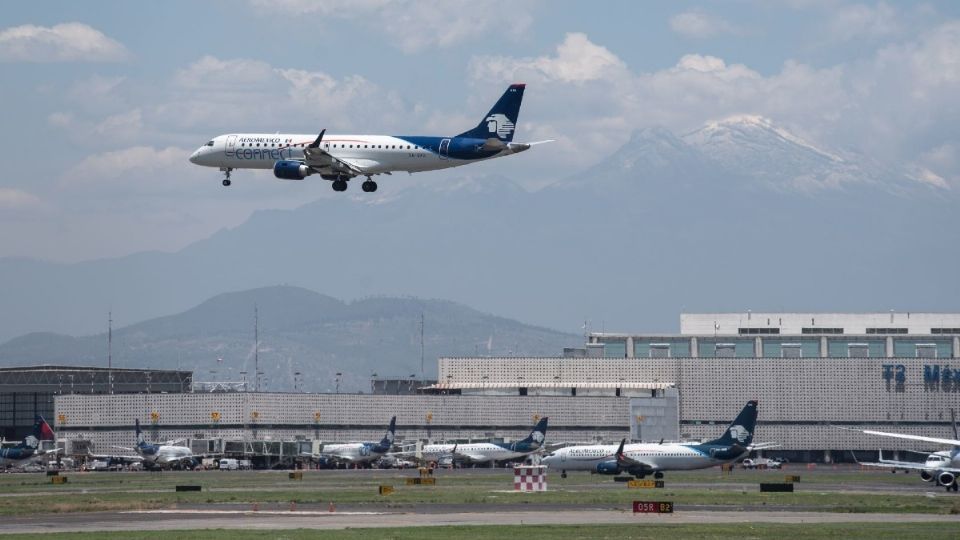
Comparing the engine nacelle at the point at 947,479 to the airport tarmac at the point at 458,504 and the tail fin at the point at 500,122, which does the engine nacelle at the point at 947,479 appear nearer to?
the airport tarmac at the point at 458,504

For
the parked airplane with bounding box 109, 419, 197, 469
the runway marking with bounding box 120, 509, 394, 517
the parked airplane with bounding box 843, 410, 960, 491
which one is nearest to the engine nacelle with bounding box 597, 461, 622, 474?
the parked airplane with bounding box 843, 410, 960, 491

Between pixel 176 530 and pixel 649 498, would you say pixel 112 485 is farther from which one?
pixel 176 530

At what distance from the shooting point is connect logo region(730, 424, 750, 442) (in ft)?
452

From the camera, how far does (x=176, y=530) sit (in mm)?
75750

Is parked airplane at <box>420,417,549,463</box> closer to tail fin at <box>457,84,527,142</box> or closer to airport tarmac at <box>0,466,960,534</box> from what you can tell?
airport tarmac at <box>0,466,960,534</box>

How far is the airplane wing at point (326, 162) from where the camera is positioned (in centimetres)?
12781

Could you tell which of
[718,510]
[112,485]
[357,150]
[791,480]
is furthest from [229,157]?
[718,510]

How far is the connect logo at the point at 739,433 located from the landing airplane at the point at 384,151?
103 feet

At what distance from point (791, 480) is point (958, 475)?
21213 millimetres

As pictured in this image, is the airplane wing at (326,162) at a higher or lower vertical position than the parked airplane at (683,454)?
higher

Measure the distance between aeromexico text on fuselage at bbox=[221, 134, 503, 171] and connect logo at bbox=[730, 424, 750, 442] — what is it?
32.7 meters

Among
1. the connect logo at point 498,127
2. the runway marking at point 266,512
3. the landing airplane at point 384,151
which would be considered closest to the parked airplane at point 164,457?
the landing airplane at point 384,151

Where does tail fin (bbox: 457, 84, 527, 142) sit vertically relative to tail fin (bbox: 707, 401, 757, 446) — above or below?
above

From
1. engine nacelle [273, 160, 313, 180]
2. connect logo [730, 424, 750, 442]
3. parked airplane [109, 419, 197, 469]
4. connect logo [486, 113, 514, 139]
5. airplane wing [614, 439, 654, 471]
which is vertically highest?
connect logo [486, 113, 514, 139]
